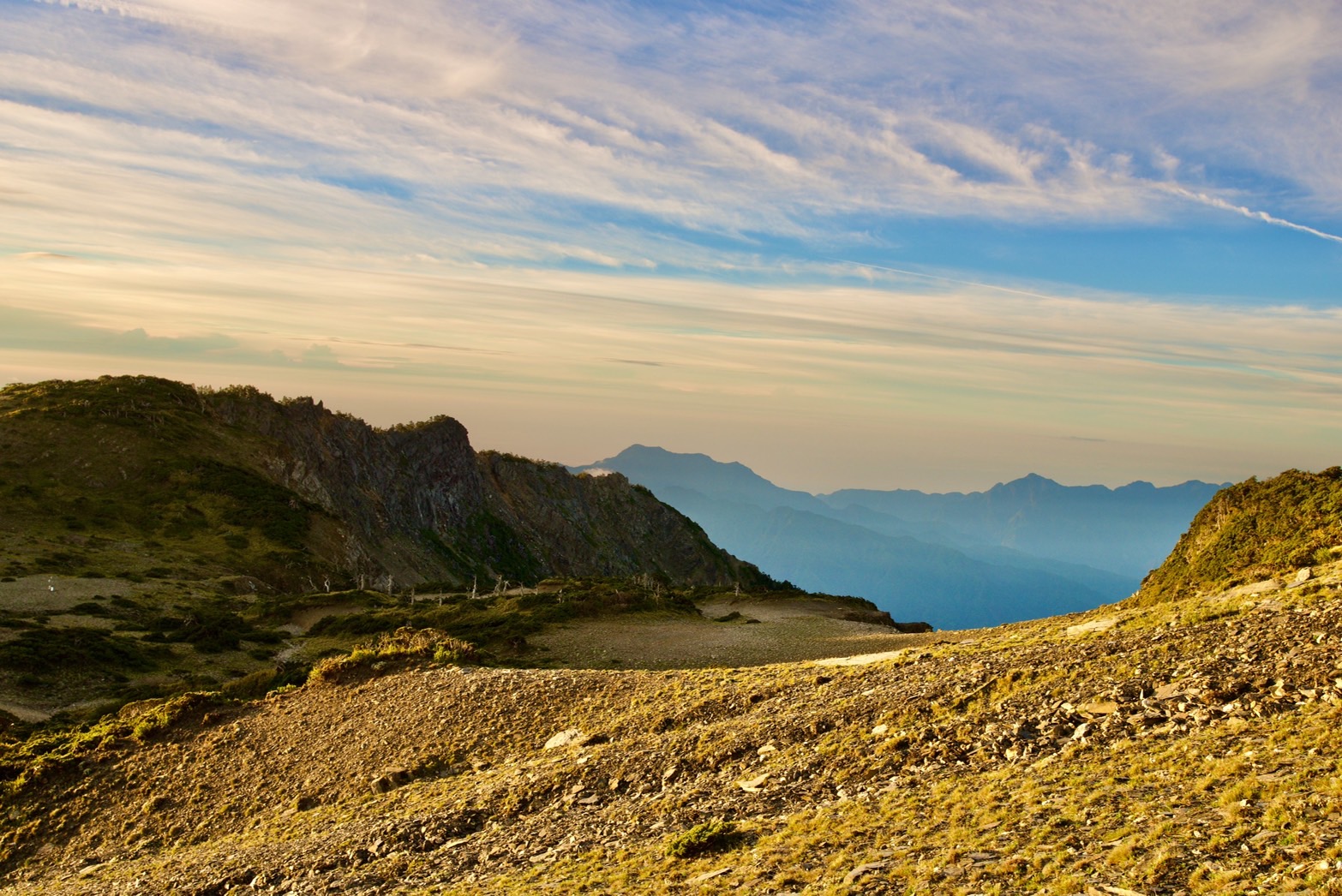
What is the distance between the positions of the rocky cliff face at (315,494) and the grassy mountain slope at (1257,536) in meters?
70.6

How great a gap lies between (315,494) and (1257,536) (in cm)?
10593

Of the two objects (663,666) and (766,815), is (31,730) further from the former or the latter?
(766,815)

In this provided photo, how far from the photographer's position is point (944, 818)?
1263cm

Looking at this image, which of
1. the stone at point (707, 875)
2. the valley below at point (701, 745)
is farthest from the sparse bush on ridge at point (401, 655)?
the stone at point (707, 875)

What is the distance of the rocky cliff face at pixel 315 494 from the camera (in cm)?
8356

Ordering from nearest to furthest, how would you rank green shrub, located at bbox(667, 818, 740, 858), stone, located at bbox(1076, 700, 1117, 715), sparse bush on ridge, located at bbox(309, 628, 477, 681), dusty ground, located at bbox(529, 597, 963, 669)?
1. green shrub, located at bbox(667, 818, 740, 858)
2. stone, located at bbox(1076, 700, 1117, 715)
3. sparse bush on ridge, located at bbox(309, 628, 477, 681)
4. dusty ground, located at bbox(529, 597, 963, 669)

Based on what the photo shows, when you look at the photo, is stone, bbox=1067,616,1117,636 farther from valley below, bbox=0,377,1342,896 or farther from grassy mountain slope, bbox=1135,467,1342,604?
grassy mountain slope, bbox=1135,467,1342,604

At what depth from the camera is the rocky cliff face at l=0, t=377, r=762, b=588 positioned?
8356cm

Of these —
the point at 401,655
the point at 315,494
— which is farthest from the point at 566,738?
the point at 315,494

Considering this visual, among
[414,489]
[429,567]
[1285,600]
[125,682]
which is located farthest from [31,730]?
[414,489]

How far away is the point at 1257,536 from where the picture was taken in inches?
1193

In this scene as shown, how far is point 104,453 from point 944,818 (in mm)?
106324

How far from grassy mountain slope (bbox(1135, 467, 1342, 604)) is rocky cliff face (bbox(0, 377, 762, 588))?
70.6m

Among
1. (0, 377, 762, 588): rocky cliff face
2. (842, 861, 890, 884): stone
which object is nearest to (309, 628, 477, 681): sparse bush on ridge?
(842, 861, 890, 884): stone
